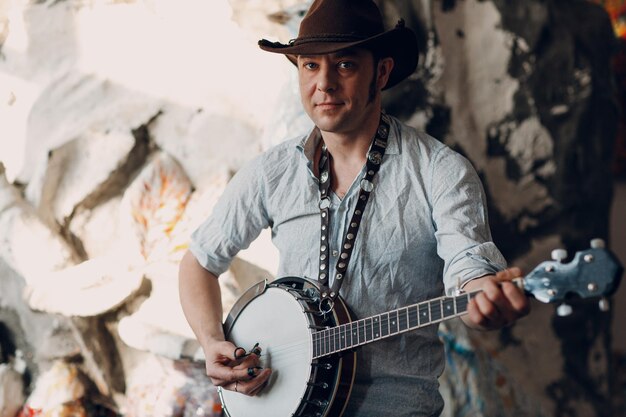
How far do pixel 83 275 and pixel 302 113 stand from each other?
1.35m

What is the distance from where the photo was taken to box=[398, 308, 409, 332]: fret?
1.81m

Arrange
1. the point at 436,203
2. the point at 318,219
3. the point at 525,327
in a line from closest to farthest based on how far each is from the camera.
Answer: the point at 436,203
the point at 318,219
the point at 525,327

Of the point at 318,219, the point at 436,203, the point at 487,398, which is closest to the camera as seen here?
the point at 436,203

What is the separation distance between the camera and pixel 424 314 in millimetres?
1765

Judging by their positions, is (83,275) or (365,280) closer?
(365,280)

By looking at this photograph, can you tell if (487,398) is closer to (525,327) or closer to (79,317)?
(525,327)

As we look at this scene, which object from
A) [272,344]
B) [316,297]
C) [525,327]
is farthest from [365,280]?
[525,327]

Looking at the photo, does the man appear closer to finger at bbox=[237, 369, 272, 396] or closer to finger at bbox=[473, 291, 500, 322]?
finger at bbox=[237, 369, 272, 396]

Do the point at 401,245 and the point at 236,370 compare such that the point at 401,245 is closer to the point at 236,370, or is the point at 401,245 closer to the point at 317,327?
the point at 317,327

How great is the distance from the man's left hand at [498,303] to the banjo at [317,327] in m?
0.02

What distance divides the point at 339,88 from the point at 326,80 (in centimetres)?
4

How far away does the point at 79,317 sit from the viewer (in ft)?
14.0

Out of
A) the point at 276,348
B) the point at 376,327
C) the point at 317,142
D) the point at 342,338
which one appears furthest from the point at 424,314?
the point at 317,142

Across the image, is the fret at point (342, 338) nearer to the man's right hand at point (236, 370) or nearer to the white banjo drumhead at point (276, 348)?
the white banjo drumhead at point (276, 348)
